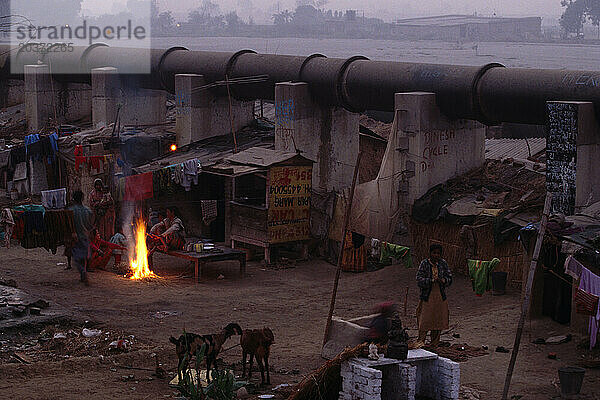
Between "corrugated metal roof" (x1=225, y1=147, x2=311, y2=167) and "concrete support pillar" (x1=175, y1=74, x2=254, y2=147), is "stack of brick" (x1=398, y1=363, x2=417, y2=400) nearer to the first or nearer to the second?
"corrugated metal roof" (x1=225, y1=147, x2=311, y2=167)

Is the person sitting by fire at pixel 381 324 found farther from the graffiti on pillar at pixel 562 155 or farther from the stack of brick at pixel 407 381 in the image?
the graffiti on pillar at pixel 562 155

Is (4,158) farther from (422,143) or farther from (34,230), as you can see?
(422,143)

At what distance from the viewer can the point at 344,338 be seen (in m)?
11.7

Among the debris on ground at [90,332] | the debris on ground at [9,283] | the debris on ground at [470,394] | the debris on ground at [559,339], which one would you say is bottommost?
the debris on ground at [90,332]

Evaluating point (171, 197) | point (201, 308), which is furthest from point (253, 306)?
point (171, 197)

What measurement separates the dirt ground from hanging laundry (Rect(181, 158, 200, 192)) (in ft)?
5.59

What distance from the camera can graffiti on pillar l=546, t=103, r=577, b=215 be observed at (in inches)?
633

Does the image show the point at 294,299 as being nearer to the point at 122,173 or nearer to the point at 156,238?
the point at 156,238

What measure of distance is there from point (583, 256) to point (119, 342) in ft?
20.5

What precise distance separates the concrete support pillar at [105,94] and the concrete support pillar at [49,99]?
217cm

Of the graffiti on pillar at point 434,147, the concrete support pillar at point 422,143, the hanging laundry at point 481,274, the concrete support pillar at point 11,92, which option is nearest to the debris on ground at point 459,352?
the hanging laundry at point 481,274

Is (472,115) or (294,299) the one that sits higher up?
(472,115)

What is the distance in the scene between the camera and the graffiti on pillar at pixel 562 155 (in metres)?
16.1

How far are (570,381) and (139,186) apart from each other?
12.0 meters
